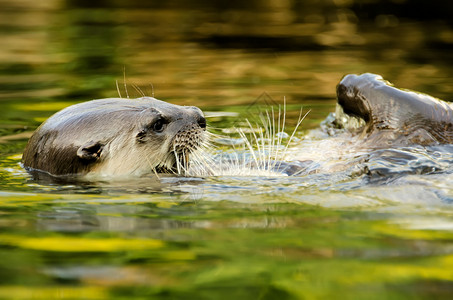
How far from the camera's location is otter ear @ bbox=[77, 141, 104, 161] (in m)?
4.28

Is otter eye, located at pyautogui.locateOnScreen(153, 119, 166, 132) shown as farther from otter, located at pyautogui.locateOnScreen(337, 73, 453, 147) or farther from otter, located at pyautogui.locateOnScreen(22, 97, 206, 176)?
otter, located at pyautogui.locateOnScreen(337, 73, 453, 147)

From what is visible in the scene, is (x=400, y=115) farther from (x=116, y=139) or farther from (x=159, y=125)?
(x=116, y=139)

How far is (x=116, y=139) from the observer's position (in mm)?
4379

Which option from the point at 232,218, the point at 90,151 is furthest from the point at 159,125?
the point at 232,218

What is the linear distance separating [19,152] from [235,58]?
4447 mm

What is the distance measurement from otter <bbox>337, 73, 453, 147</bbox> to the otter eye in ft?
4.16

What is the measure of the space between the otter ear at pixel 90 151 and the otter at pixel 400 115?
5.39 feet

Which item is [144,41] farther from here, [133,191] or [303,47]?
[133,191]

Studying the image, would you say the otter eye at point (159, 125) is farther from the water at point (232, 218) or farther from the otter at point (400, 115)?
the otter at point (400, 115)

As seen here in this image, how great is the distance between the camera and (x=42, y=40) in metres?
11.3

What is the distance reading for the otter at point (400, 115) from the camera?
4.59 meters

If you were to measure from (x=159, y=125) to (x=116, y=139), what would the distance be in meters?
0.27

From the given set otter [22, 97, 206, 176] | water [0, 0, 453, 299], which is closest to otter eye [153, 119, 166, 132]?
otter [22, 97, 206, 176]

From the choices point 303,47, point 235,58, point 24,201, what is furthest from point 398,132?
point 303,47
